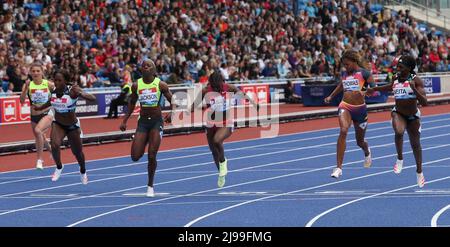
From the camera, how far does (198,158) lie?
2188 cm

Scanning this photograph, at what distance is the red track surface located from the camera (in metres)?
22.4

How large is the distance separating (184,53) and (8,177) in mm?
17574

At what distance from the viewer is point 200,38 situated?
3812 centimetres

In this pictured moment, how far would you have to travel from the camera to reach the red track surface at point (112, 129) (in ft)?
73.5

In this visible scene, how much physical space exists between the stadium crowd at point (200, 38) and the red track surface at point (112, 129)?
5.02ft

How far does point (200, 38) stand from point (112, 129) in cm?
993

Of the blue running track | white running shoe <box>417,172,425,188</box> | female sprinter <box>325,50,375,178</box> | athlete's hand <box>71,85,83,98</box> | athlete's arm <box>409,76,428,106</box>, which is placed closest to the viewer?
the blue running track

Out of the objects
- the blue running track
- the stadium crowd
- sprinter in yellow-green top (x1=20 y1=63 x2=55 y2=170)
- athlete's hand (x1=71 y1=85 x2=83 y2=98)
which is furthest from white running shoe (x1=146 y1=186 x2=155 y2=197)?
the stadium crowd

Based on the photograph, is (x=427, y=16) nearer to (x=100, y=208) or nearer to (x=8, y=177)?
(x=8, y=177)

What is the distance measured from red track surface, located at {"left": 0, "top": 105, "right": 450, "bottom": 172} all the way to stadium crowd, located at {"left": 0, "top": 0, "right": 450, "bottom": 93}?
1530 mm

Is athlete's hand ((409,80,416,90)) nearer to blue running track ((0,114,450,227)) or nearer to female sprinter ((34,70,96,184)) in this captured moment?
blue running track ((0,114,450,227))

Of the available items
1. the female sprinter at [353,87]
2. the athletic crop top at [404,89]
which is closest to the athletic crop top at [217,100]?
the female sprinter at [353,87]

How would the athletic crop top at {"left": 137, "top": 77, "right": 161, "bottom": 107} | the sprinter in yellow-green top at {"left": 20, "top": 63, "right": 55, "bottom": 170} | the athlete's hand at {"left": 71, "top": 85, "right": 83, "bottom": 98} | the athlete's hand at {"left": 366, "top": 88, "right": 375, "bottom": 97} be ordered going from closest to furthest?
the athletic crop top at {"left": 137, "top": 77, "right": 161, "bottom": 107}, the athlete's hand at {"left": 366, "top": 88, "right": 375, "bottom": 97}, the athlete's hand at {"left": 71, "top": 85, "right": 83, "bottom": 98}, the sprinter in yellow-green top at {"left": 20, "top": 63, "right": 55, "bottom": 170}
